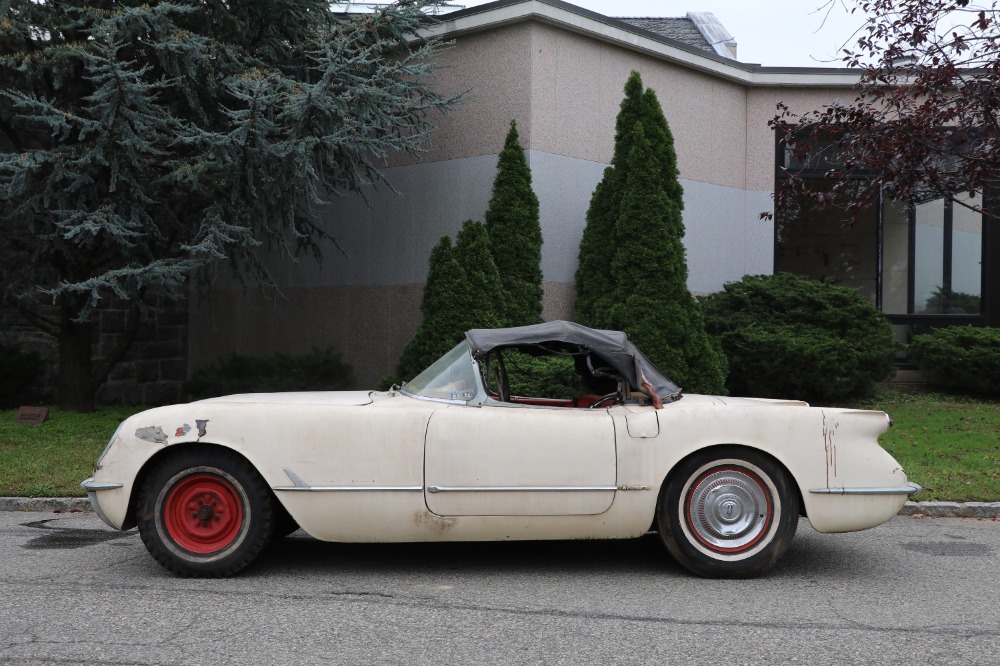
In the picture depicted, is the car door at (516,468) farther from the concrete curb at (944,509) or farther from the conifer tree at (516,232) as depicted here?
the conifer tree at (516,232)

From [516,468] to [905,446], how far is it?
5.97 meters

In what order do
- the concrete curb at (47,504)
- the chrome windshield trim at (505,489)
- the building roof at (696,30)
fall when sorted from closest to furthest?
the chrome windshield trim at (505,489), the concrete curb at (47,504), the building roof at (696,30)

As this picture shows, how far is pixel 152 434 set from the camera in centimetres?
525

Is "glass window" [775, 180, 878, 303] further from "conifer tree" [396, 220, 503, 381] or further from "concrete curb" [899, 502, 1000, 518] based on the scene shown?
"concrete curb" [899, 502, 1000, 518]

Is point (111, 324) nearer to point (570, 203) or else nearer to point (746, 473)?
point (570, 203)

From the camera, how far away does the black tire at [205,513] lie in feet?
17.1

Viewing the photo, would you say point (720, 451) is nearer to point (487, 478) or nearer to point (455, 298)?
point (487, 478)

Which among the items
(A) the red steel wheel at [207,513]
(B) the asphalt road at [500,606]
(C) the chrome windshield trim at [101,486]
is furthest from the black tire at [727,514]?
(C) the chrome windshield trim at [101,486]

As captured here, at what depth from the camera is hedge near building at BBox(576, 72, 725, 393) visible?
34.8 ft

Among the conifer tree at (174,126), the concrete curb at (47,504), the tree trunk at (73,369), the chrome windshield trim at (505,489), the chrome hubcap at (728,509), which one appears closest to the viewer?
the chrome windshield trim at (505,489)

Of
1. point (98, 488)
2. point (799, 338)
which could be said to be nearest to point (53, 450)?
point (98, 488)

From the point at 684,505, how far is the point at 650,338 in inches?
210

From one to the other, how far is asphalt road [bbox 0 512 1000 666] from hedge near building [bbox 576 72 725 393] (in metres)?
4.38

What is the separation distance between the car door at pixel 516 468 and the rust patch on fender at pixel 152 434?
1.44 metres
